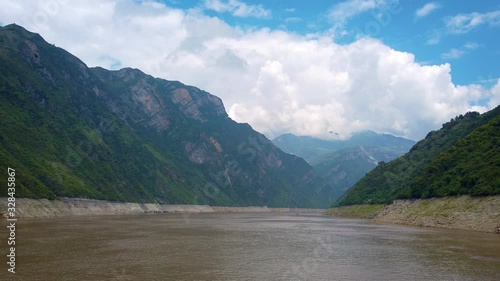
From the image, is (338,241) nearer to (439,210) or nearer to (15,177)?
(439,210)

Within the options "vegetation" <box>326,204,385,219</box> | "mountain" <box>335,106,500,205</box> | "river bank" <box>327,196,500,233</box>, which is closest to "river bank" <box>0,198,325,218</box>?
"river bank" <box>327,196,500,233</box>

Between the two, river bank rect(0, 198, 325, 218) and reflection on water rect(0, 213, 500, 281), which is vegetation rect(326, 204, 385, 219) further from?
river bank rect(0, 198, 325, 218)

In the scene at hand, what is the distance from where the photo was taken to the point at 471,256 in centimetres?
4334

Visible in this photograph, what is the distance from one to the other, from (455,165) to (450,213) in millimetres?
23904

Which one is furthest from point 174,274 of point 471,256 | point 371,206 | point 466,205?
point 371,206

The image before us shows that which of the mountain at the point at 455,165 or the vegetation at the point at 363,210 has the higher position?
the mountain at the point at 455,165

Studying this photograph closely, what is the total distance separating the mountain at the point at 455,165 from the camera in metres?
83.6

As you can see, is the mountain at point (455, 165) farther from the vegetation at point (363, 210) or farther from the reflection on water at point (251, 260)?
the reflection on water at point (251, 260)

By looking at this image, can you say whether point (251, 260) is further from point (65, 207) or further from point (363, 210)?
point (363, 210)

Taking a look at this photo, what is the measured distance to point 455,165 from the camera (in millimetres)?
104000

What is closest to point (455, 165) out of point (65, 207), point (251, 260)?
point (251, 260)

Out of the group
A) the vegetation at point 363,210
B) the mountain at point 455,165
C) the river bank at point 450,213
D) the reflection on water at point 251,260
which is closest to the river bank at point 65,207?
the reflection on water at point 251,260

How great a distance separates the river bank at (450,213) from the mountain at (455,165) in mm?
1771

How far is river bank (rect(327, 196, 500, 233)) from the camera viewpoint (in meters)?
71.8
